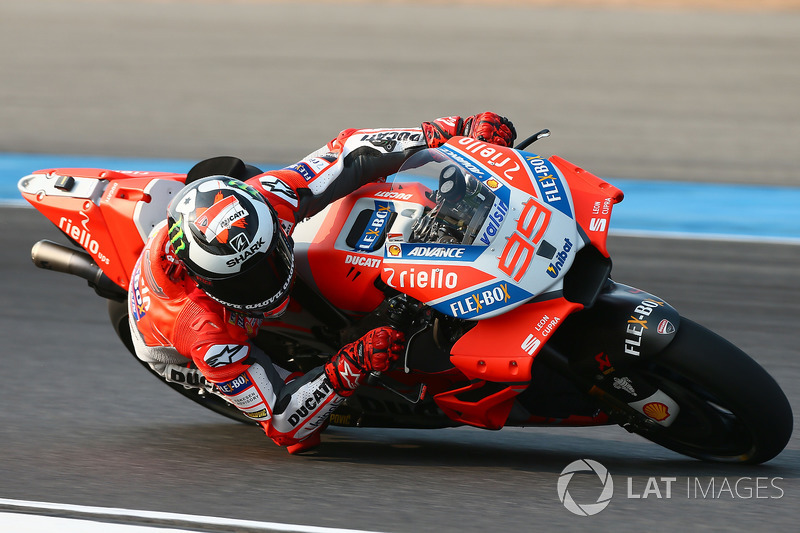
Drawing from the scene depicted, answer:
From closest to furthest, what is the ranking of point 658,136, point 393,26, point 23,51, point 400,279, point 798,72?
point 400,279
point 658,136
point 798,72
point 23,51
point 393,26

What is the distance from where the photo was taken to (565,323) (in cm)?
383

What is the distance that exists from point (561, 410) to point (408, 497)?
67 cm

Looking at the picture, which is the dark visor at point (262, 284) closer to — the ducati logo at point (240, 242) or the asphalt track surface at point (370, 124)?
the ducati logo at point (240, 242)

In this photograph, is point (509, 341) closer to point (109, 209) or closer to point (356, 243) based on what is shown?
point (356, 243)

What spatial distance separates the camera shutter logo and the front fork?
0.89 feet

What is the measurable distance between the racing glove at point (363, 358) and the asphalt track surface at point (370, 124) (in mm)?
421

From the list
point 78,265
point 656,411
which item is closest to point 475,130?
point 656,411

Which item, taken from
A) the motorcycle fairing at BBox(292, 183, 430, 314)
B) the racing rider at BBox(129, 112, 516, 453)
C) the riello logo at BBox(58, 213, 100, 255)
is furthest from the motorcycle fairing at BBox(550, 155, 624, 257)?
the riello logo at BBox(58, 213, 100, 255)

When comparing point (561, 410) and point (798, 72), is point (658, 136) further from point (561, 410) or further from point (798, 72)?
point (561, 410)

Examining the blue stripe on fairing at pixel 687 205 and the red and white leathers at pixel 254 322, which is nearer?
the red and white leathers at pixel 254 322

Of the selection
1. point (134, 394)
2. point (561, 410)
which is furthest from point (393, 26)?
point (561, 410)

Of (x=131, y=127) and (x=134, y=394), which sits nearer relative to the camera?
(x=134, y=394)

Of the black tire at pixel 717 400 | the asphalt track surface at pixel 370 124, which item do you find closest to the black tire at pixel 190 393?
the asphalt track surface at pixel 370 124

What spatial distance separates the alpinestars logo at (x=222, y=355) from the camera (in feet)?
13.0
